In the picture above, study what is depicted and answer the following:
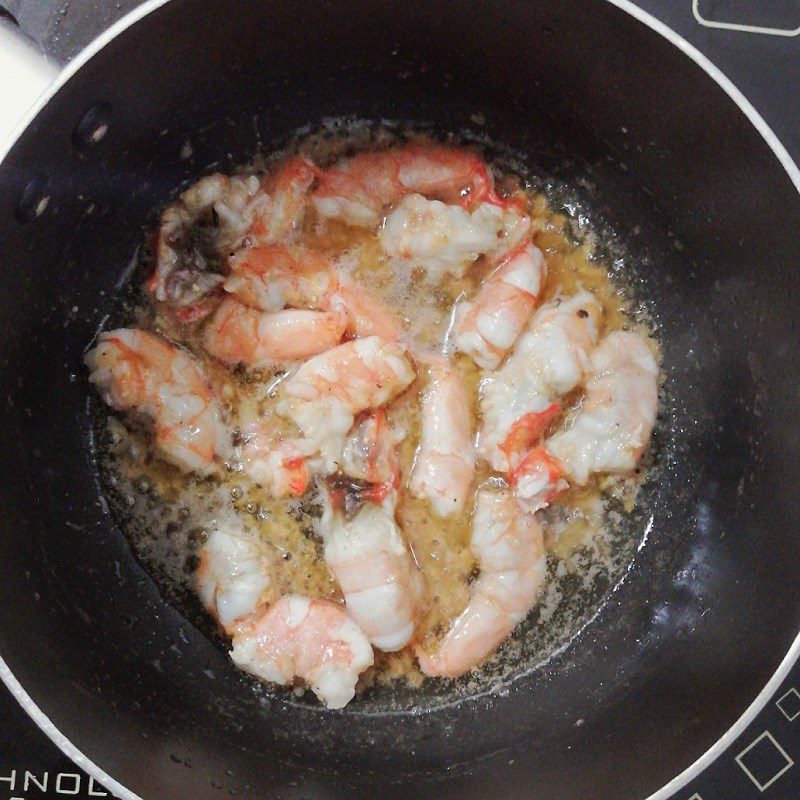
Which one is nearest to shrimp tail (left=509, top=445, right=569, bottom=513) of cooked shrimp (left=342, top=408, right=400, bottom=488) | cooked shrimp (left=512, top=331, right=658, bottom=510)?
cooked shrimp (left=512, top=331, right=658, bottom=510)

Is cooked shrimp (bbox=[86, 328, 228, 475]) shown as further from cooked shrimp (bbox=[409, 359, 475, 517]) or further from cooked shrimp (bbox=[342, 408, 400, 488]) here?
cooked shrimp (bbox=[409, 359, 475, 517])

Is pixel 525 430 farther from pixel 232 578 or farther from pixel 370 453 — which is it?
pixel 232 578

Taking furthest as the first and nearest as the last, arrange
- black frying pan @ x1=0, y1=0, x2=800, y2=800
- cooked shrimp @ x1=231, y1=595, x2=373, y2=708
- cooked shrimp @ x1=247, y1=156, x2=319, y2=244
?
cooked shrimp @ x1=247, y1=156, x2=319, y2=244 → cooked shrimp @ x1=231, y1=595, x2=373, y2=708 → black frying pan @ x1=0, y1=0, x2=800, y2=800

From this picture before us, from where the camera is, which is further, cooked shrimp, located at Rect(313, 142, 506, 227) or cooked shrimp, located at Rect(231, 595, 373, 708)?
cooked shrimp, located at Rect(313, 142, 506, 227)

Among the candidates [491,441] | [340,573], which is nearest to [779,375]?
[491,441]

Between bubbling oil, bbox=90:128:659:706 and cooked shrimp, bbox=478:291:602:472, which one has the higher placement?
cooked shrimp, bbox=478:291:602:472

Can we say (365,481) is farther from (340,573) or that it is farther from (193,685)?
(193,685)

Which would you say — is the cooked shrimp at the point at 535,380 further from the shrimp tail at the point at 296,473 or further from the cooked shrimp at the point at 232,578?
the cooked shrimp at the point at 232,578

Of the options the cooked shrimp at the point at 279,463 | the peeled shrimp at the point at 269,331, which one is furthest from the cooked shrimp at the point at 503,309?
the cooked shrimp at the point at 279,463
